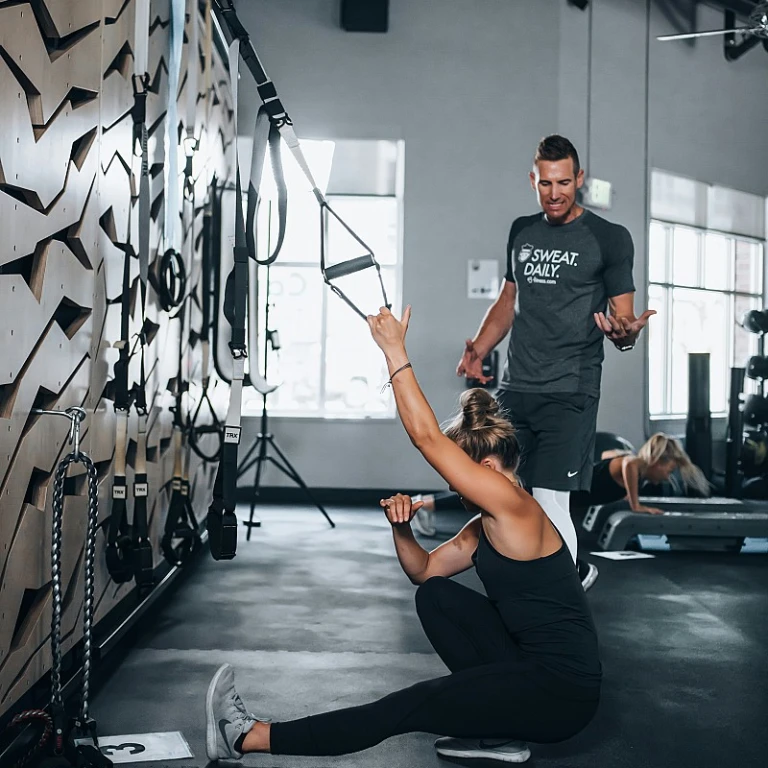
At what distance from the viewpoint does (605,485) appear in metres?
5.60

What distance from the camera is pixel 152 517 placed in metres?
3.56

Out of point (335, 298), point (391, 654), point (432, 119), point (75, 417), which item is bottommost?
point (391, 654)

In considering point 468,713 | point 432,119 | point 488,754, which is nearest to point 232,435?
point 468,713

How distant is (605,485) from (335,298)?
2.60 metres

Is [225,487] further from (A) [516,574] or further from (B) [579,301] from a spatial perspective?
(B) [579,301]

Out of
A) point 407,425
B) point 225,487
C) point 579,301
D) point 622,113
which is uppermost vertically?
point 622,113

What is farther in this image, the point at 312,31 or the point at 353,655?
the point at 312,31

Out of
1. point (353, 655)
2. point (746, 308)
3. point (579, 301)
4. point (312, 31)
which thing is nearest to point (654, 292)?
point (746, 308)

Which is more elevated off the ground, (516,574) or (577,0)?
(577,0)

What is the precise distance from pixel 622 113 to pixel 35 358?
6.46 meters

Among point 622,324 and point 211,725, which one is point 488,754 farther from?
point 622,324

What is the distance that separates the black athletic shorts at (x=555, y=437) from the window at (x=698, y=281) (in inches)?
196

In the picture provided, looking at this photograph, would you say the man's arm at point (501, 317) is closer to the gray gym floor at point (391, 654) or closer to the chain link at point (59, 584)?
the gray gym floor at point (391, 654)

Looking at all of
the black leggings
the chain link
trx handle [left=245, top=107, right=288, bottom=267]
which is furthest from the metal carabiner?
the black leggings
